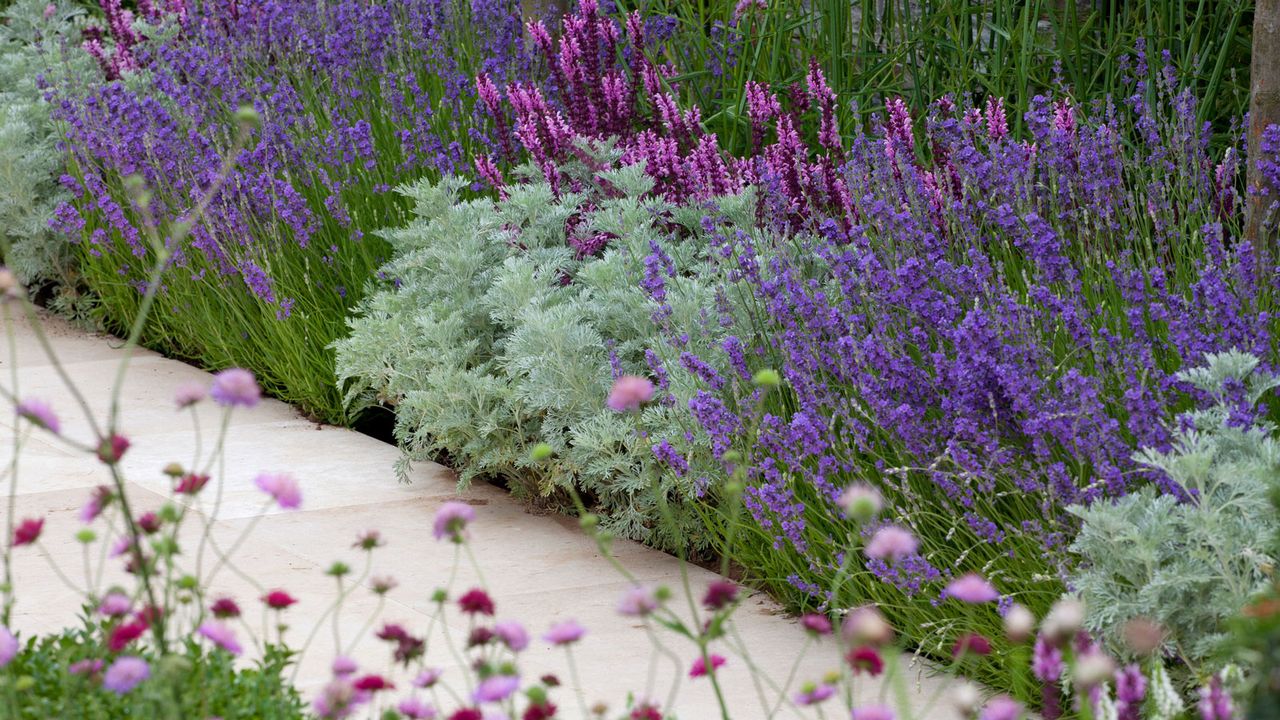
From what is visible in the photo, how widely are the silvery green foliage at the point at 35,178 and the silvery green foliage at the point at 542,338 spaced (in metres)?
2.11

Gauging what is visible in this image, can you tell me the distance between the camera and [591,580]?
3537 millimetres

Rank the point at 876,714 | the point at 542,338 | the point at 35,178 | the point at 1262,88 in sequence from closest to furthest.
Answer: the point at 876,714, the point at 1262,88, the point at 542,338, the point at 35,178

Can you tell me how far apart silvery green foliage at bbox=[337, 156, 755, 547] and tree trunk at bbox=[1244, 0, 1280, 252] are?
1318 mm

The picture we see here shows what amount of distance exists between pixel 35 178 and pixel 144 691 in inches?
192

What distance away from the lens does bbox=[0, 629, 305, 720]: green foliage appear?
2035mm

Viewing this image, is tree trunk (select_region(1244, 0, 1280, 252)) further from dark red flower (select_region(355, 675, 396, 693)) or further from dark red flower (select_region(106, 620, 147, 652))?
dark red flower (select_region(106, 620, 147, 652))

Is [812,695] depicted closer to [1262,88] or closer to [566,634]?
[566,634]

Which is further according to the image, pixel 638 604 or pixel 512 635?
pixel 512 635

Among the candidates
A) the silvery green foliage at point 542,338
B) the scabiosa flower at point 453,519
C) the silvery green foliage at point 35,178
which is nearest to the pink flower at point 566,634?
the scabiosa flower at point 453,519

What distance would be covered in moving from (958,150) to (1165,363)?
36.3 inches

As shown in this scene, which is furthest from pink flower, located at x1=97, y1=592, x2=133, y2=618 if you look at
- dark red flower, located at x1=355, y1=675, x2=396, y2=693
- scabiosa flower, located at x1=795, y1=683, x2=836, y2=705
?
scabiosa flower, located at x1=795, y1=683, x2=836, y2=705

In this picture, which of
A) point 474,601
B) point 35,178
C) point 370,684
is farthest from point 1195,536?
point 35,178

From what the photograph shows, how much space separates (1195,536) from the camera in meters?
2.41

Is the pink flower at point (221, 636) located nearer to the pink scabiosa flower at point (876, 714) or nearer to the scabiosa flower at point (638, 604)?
the scabiosa flower at point (638, 604)
